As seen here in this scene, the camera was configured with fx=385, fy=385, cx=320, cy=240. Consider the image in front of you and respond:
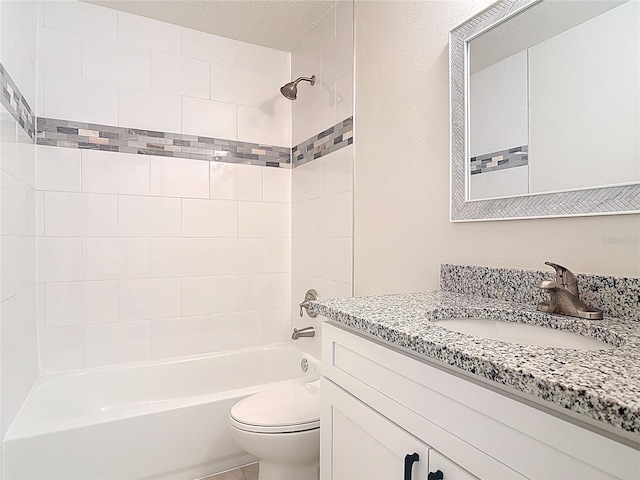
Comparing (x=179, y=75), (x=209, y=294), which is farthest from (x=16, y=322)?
(x=179, y=75)

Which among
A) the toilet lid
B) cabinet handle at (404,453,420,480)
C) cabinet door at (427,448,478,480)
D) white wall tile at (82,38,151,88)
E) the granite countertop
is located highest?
white wall tile at (82,38,151,88)

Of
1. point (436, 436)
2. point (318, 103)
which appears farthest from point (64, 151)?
point (436, 436)

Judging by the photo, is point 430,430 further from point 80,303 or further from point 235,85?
point 235,85

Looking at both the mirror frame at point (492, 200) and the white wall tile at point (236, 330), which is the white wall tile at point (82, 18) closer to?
the white wall tile at point (236, 330)

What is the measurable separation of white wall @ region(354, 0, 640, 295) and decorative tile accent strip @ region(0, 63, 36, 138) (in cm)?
143

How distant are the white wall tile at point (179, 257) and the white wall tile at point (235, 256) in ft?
0.18

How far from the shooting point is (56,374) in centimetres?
201

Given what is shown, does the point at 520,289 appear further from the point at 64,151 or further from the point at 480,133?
the point at 64,151

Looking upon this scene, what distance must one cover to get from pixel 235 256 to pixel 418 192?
137 centimetres

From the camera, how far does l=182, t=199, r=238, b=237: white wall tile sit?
2328 mm

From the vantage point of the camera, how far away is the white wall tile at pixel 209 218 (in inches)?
91.7

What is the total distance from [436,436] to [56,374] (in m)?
2.08

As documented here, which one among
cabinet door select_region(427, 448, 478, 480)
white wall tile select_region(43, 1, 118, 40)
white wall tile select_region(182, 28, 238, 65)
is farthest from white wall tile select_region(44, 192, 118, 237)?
cabinet door select_region(427, 448, 478, 480)

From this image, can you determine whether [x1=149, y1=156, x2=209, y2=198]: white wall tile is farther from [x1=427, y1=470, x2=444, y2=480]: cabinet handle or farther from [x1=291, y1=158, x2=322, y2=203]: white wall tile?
[x1=427, y1=470, x2=444, y2=480]: cabinet handle
